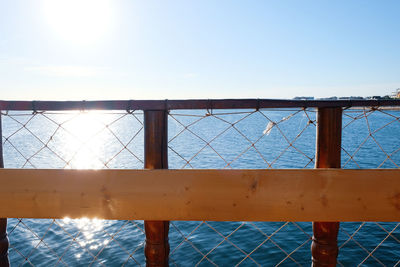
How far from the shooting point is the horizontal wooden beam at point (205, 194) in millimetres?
Result: 1395

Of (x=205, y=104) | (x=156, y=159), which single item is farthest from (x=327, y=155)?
(x=156, y=159)

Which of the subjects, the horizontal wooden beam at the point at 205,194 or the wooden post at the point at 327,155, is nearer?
the horizontal wooden beam at the point at 205,194

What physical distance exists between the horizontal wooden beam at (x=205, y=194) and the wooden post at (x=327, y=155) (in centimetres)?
47

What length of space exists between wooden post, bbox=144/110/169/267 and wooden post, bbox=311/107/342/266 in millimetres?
982

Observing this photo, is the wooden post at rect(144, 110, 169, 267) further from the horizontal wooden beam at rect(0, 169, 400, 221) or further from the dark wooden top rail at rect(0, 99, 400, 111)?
the horizontal wooden beam at rect(0, 169, 400, 221)

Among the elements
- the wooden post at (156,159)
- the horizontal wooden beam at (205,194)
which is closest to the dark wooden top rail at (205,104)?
the wooden post at (156,159)

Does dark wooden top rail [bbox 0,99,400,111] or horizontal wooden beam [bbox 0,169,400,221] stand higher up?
dark wooden top rail [bbox 0,99,400,111]

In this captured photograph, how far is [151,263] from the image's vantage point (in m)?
1.91

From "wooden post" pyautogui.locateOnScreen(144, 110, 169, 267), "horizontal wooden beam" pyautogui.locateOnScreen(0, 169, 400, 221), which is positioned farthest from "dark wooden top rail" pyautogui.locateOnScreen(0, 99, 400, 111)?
"horizontal wooden beam" pyautogui.locateOnScreen(0, 169, 400, 221)

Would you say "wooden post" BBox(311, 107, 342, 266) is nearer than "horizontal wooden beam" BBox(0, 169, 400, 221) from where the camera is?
No

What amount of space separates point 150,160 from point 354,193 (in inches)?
45.3

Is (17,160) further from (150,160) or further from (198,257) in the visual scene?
(150,160)

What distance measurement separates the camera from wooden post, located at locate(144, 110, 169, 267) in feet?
6.01

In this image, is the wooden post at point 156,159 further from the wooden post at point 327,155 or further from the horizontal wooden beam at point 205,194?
the wooden post at point 327,155
